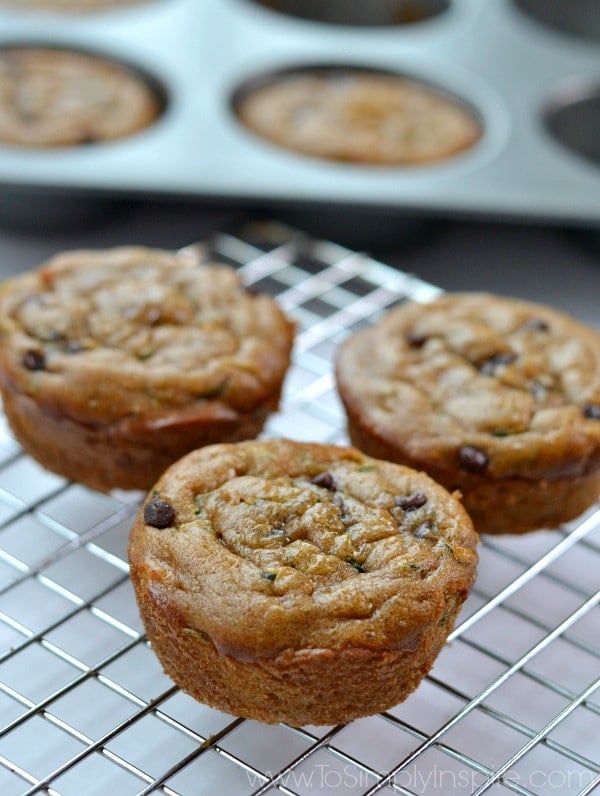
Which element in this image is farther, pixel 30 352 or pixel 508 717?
pixel 30 352

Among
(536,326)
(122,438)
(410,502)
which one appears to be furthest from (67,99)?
(410,502)

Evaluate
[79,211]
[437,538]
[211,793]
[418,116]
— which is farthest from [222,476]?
[418,116]

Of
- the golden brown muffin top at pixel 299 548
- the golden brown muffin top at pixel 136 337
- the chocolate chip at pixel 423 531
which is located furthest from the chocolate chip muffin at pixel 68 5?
the chocolate chip at pixel 423 531

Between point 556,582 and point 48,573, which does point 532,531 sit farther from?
point 48,573

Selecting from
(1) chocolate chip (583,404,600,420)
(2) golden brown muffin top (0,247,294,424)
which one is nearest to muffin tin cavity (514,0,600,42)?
(2) golden brown muffin top (0,247,294,424)

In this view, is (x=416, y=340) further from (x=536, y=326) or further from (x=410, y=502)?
(x=410, y=502)

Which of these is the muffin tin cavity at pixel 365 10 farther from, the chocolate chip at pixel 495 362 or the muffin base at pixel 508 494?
the muffin base at pixel 508 494
